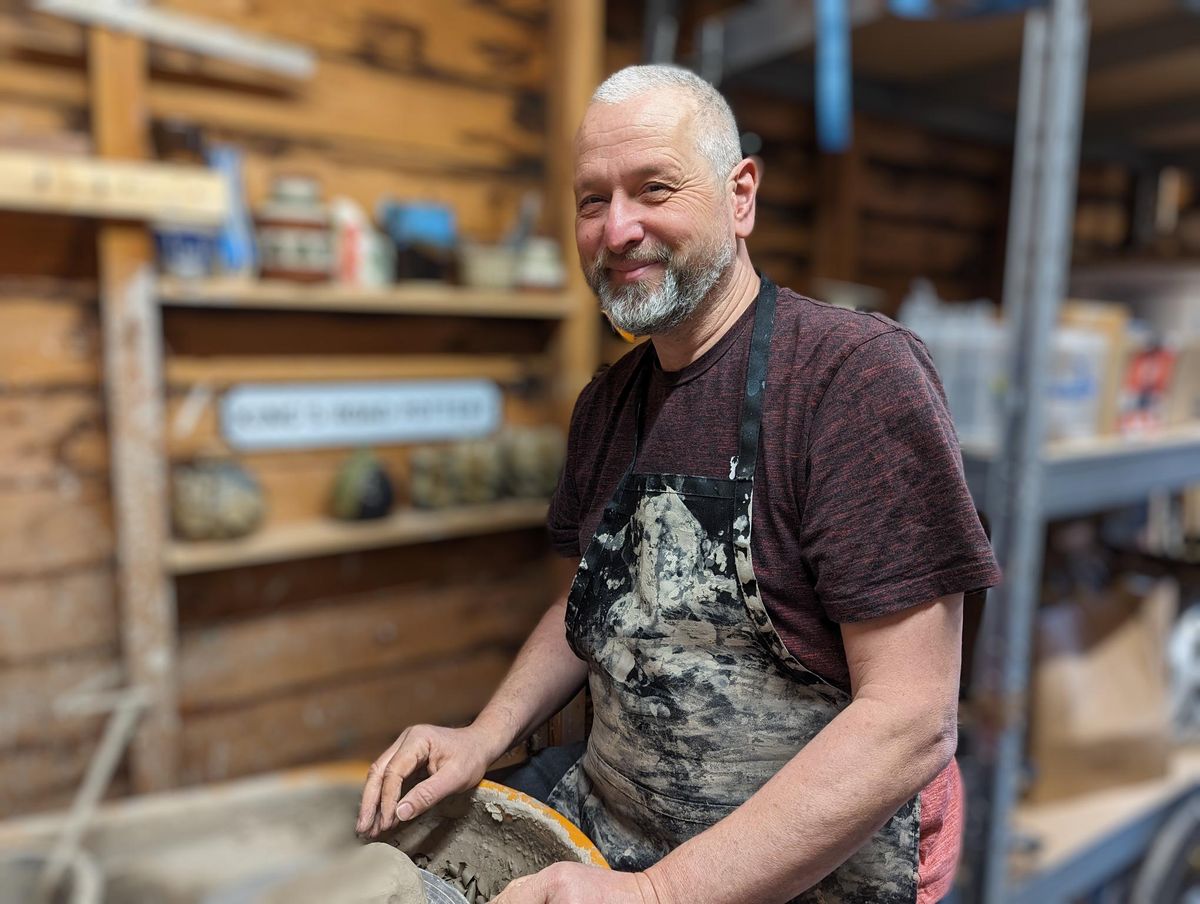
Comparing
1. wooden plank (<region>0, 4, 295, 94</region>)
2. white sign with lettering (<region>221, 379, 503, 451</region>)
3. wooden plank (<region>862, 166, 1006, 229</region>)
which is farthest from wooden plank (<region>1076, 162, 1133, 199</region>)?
wooden plank (<region>0, 4, 295, 94</region>)

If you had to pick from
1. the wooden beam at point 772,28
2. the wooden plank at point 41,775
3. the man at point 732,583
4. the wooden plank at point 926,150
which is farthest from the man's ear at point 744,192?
the wooden plank at point 926,150

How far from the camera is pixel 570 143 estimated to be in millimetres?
1858

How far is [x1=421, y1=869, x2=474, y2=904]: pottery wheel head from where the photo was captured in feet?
1.61

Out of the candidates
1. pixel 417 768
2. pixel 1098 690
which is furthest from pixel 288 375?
pixel 1098 690

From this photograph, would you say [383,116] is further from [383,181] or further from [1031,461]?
[1031,461]

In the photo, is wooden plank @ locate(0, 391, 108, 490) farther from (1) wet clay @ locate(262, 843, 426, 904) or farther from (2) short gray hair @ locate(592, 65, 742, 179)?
(2) short gray hair @ locate(592, 65, 742, 179)

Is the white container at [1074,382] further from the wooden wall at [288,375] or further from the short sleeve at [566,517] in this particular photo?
the wooden wall at [288,375]

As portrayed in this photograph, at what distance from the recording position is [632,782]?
534 mm

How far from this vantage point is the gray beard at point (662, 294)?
477mm

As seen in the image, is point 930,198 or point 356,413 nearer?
point 356,413

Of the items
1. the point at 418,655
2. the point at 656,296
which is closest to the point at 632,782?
the point at 656,296

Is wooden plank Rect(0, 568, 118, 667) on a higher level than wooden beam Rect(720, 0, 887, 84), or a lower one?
lower

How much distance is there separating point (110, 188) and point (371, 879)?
1.28 metres

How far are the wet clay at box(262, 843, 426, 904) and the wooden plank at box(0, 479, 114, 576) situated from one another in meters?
1.31
